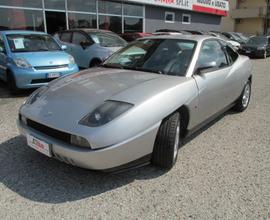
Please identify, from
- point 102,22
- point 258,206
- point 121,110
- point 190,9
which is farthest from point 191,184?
point 190,9

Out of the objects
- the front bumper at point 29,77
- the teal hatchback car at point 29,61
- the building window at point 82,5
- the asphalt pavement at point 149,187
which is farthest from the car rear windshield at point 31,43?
the building window at point 82,5

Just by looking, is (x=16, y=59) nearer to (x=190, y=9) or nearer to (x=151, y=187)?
(x=151, y=187)

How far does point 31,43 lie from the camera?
7.33 m

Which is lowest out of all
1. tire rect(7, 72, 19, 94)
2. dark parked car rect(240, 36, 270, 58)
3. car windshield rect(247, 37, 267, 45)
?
dark parked car rect(240, 36, 270, 58)

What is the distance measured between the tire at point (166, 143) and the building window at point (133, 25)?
1498 centimetres

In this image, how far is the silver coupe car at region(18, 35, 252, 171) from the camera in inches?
108

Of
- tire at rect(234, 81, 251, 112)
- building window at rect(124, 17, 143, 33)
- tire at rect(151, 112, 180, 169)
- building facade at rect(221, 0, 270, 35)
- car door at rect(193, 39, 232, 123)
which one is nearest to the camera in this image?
tire at rect(151, 112, 180, 169)

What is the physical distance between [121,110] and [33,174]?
48.3 inches

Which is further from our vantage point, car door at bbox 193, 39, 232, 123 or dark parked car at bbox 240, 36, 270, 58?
dark parked car at bbox 240, 36, 270, 58

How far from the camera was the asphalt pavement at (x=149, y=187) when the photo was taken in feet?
8.54

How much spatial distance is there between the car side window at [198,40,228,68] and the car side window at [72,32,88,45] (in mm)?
5366

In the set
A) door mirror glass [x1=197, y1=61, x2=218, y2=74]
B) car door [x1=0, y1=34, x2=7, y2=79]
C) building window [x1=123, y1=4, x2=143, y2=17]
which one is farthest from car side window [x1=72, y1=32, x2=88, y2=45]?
building window [x1=123, y1=4, x2=143, y2=17]

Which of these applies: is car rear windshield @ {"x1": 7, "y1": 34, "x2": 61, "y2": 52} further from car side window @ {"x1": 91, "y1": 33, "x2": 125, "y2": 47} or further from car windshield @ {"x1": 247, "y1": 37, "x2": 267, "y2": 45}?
car windshield @ {"x1": 247, "y1": 37, "x2": 267, "y2": 45}

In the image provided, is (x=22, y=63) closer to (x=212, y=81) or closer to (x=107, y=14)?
(x=212, y=81)
